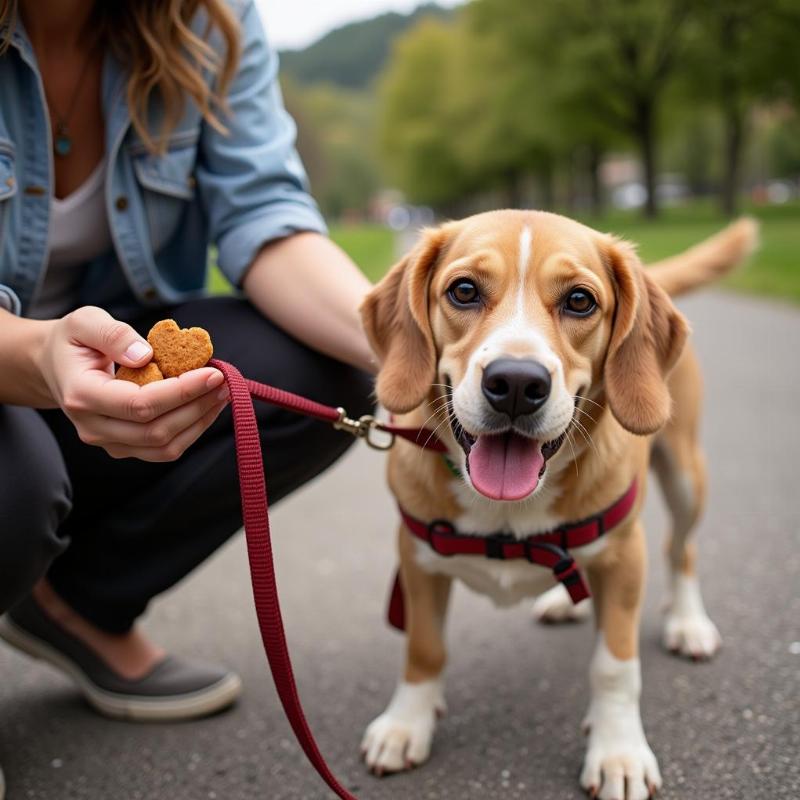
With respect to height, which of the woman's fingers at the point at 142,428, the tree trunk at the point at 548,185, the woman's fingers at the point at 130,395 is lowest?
the tree trunk at the point at 548,185

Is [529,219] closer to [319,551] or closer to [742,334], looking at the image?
[319,551]


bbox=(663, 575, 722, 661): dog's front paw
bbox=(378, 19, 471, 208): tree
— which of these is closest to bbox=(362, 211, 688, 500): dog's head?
bbox=(663, 575, 722, 661): dog's front paw

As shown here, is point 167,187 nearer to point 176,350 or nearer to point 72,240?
point 72,240

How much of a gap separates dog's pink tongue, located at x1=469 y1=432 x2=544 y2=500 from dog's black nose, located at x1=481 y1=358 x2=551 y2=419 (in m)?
0.14

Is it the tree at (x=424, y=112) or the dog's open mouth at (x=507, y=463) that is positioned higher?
the dog's open mouth at (x=507, y=463)

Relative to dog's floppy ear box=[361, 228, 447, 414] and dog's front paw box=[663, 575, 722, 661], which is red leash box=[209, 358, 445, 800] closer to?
dog's floppy ear box=[361, 228, 447, 414]

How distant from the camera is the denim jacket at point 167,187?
7.44 ft

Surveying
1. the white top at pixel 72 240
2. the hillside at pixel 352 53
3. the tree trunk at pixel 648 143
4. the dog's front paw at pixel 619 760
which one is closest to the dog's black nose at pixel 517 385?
the dog's front paw at pixel 619 760

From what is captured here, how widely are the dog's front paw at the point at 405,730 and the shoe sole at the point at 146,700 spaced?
0.44 m

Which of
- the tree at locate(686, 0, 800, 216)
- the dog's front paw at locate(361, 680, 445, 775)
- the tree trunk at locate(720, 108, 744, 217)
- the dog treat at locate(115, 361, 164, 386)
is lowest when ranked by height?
the tree trunk at locate(720, 108, 744, 217)

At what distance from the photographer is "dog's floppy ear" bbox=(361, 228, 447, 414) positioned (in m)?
2.24

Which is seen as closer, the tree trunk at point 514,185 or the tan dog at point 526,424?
the tan dog at point 526,424

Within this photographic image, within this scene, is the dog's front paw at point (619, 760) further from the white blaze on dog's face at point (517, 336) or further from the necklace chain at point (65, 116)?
the necklace chain at point (65, 116)

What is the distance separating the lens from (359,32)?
7402 inches
